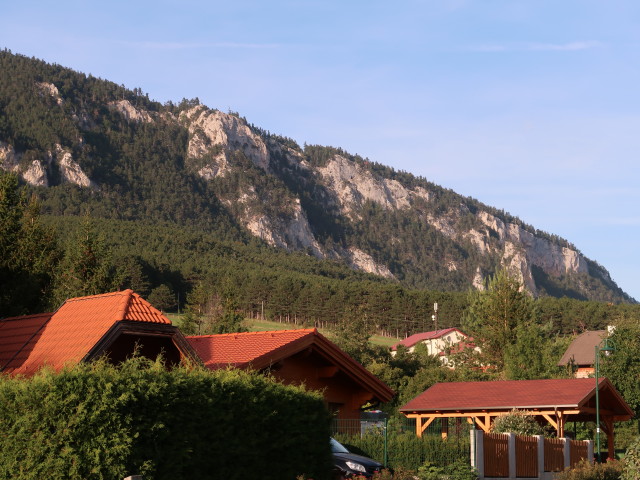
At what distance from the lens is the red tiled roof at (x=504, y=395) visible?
34625mm

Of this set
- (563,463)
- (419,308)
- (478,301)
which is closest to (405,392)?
(478,301)

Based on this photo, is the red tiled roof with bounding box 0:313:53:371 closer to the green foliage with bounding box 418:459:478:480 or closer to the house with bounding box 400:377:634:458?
the green foliage with bounding box 418:459:478:480

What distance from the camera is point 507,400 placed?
116 ft

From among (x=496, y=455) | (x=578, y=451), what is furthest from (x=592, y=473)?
(x=578, y=451)

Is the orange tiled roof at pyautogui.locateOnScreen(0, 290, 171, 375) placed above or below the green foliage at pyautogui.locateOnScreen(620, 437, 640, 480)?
above

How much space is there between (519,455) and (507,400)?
627cm

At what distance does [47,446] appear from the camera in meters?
13.3

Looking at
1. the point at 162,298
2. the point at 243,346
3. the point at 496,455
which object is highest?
the point at 162,298

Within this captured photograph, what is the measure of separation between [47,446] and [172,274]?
15861cm

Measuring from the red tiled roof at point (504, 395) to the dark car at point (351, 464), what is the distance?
14.0 meters

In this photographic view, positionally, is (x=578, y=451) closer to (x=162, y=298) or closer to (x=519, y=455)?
(x=519, y=455)

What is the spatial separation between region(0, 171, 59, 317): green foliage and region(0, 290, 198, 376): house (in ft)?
36.0

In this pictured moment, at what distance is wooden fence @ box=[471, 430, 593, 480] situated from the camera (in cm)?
2709

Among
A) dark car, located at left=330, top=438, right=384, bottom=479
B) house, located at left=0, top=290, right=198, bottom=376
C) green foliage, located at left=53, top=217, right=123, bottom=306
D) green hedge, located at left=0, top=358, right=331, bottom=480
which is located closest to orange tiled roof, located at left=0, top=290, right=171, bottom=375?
house, located at left=0, top=290, right=198, bottom=376
